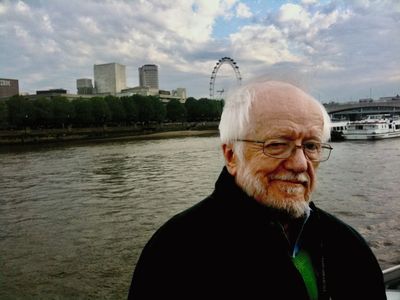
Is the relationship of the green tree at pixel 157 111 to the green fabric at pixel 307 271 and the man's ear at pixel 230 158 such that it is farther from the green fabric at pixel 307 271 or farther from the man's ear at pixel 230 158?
the green fabric at pixel 307 271

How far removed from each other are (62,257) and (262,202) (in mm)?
8505

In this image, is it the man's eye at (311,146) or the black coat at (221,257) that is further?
the man's eye at (311,146)

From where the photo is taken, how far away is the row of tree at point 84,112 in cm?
7350

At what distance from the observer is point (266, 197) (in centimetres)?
177

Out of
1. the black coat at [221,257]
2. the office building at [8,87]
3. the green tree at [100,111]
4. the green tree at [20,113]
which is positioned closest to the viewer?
the black coat at [221,257]

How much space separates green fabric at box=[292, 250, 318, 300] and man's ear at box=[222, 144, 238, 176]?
444 mm

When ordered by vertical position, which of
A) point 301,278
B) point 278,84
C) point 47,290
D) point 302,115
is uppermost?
point 278,84

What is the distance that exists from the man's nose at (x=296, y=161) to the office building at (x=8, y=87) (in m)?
147

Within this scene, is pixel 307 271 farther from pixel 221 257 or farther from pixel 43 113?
pixel 43 113

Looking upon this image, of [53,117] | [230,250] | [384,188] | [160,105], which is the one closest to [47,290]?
[230,250]

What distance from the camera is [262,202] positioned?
5.79ft

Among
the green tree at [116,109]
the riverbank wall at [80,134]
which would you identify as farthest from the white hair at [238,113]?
the green tree at [116,109]

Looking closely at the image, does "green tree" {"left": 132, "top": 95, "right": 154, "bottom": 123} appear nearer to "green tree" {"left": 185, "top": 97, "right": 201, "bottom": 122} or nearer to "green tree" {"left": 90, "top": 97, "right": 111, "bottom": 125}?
"green tree" {"left": 90, "top": 97, "right": 111, "bottom": 125}

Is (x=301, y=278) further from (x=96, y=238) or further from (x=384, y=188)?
(x=384, y=188)
